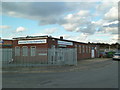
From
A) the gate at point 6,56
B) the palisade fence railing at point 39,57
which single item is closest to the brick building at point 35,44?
the palisade fence railing at point 39,57

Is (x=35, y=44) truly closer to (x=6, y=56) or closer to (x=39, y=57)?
(x=39, y=57)

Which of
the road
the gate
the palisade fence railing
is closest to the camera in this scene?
the road

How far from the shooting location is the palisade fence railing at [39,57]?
2066 cm

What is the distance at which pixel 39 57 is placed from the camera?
23.2 m

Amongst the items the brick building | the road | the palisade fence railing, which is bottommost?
the road

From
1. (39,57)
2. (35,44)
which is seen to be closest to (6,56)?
(39,57)

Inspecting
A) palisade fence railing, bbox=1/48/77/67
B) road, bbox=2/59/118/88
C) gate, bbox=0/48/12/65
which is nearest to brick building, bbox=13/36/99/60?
palisade fence railing, bbox=1/48/77/67

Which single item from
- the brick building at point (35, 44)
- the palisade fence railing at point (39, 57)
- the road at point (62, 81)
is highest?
the brick building at point (35, 44)

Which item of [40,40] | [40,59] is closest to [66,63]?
[40,59]

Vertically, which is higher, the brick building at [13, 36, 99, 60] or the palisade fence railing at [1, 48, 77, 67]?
the brick building at [13, 36, 99, 60]

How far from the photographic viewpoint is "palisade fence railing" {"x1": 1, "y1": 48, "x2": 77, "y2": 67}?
67.8ft

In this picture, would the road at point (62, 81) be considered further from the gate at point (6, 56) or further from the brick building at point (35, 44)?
the brick building at point (35, 44)

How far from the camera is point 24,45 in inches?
1037

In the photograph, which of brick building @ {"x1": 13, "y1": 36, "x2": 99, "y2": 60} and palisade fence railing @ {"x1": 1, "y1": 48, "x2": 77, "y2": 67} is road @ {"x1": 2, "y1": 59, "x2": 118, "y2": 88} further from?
brick building @ {"x1": 13, "y1": 36, "x2": 99, "y2": 60}
